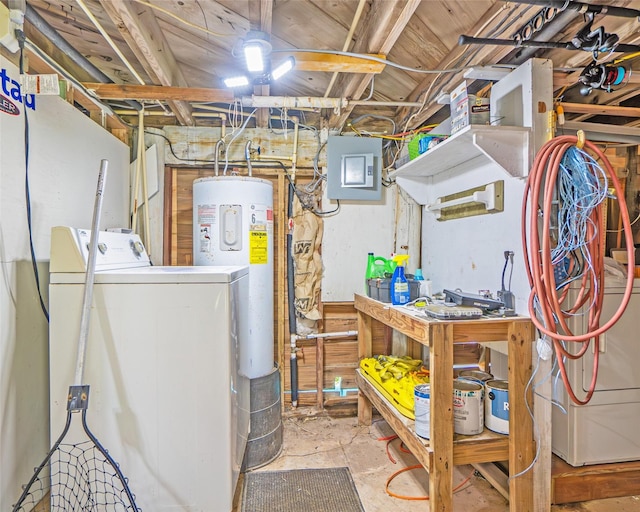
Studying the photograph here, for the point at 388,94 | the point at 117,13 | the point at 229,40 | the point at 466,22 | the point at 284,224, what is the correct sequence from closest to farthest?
1. the point at 117,13
2. the point at 466,22
3. the point at 229,40
4. the point at 388,94
5. the point at 284,224

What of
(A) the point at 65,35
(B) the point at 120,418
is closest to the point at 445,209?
(B) the point at 120,418

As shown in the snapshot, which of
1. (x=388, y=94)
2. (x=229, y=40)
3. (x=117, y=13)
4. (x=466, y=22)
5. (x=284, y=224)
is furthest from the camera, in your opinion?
(x=284, y=224)

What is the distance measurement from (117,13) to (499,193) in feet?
6.15

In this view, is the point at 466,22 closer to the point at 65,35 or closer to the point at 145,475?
→ the point at 65,35

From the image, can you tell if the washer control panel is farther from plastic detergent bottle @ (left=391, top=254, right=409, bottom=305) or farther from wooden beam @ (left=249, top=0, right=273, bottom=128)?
plastic detergent bottle @ (left=391, top=254, right=409, bottom=305)

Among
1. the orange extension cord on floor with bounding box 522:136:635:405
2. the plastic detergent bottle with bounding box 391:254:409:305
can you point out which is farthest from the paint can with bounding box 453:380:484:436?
the plastic detergent bottle with bounding box 391:254:409:305

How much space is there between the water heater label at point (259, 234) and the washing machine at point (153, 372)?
0.86m

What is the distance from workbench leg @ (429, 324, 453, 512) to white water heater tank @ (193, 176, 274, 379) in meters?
1.12

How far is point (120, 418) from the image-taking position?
1.56 metres

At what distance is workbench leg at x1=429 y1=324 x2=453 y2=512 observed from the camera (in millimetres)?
1642

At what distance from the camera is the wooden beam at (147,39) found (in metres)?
1.51

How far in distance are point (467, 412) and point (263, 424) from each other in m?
1.17

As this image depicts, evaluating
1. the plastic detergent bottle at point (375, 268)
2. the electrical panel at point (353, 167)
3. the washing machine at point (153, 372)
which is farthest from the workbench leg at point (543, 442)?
the electrical panel at point (353, 167)

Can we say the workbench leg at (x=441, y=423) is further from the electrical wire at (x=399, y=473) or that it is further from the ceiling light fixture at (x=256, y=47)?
the ceiling light fixture at (x=256, y=47)
